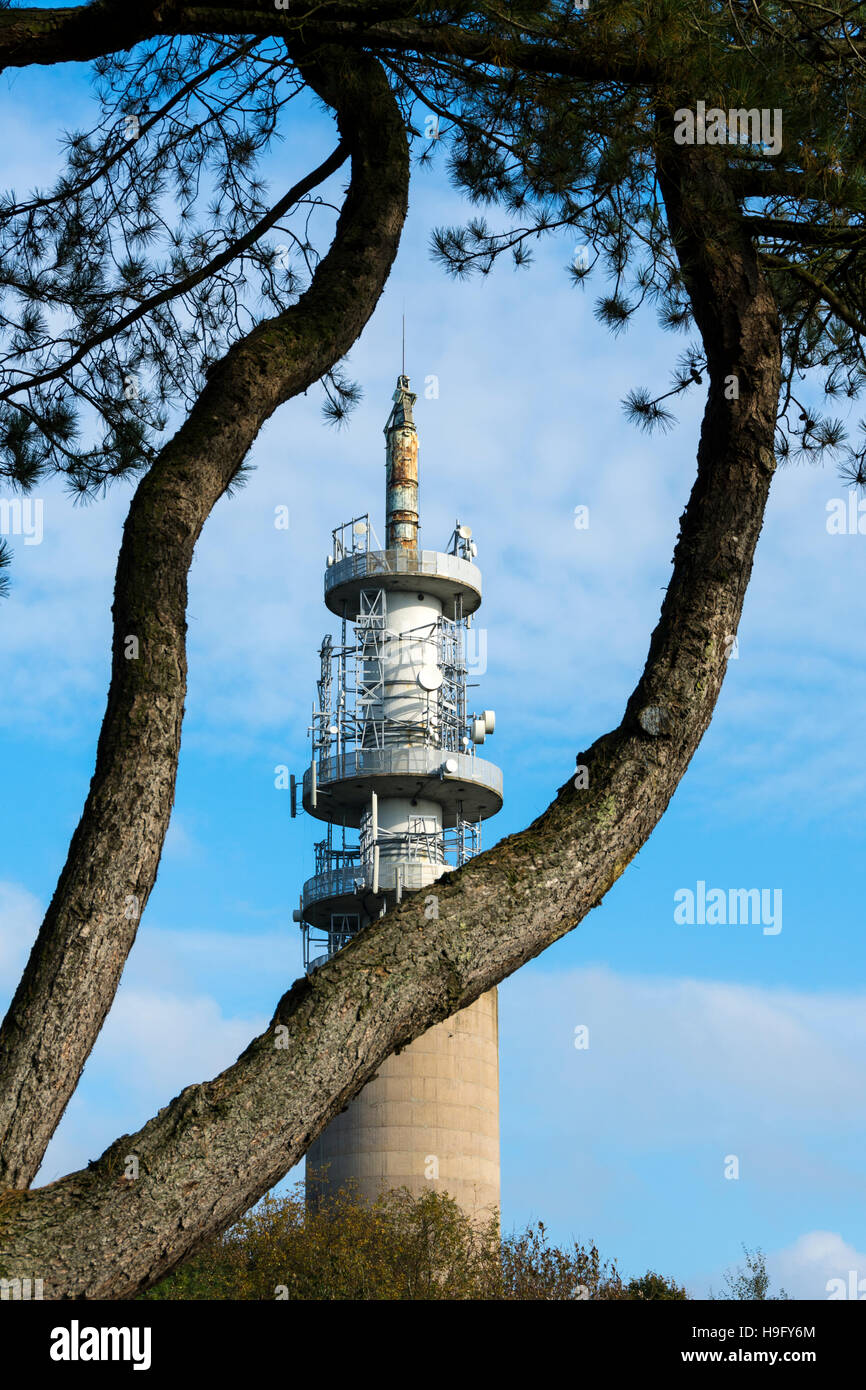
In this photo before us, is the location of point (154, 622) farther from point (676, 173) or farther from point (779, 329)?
point (676, 173)

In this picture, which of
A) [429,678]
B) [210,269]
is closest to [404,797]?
[429,678]

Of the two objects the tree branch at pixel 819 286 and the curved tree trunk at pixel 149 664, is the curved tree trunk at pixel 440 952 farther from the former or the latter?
the tree branch at pixel 819 286

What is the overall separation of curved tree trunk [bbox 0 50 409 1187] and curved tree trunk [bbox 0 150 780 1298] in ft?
1.11

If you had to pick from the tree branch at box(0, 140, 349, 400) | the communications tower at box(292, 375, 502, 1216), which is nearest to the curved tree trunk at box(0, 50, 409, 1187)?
the tree branch at box(0, 140, 349, 400)

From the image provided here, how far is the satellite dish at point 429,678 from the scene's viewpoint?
38.6 meters

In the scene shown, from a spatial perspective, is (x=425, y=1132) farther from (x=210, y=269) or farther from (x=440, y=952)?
(x=440, y=952)

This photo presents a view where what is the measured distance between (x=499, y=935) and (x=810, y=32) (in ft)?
11.6

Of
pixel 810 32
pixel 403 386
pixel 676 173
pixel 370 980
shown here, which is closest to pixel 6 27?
pixel 676 173

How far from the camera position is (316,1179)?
114 ft

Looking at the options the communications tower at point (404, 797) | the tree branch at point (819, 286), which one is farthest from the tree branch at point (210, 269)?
the communications tower at point (404, 797)

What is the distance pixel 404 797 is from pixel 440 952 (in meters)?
34.8

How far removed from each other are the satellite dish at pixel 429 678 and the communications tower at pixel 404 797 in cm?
3

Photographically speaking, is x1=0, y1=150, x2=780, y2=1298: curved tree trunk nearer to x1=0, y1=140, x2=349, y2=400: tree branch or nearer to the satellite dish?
x1=0, y1=140, x2=349, y2=400: tree branch

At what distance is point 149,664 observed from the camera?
3.97 meters
